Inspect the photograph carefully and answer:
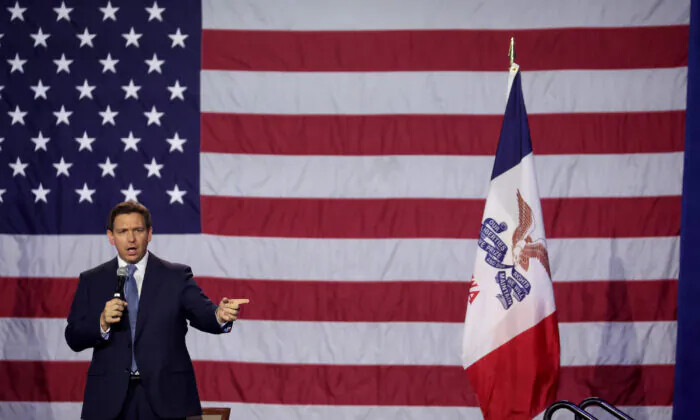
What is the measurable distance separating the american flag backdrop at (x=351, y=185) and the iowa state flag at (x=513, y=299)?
2.73ft

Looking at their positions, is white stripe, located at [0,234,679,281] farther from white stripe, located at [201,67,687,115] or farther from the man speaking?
the man speaking

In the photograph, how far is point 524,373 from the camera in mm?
3473

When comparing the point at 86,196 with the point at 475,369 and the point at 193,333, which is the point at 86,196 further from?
the point at 475,369

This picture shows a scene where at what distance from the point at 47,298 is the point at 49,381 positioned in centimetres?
49

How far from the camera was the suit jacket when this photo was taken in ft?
9.41

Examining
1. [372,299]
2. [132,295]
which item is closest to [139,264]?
[132,295]

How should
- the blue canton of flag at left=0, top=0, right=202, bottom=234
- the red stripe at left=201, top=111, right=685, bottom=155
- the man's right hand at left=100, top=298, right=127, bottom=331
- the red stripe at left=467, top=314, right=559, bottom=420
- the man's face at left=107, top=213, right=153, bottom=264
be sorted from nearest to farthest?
the man's right hand at left=100, top=298, right=127, bottom=331 < the man's face at left=107, top=213, right=153, bottom=264 < the red stripe at left=467, top=314, right=559, bottom=420 < the red stripe at left=201, top=111, right=685, bottom=155 < the blue canton of flag at left=0, top=0, right=202, bottom=234

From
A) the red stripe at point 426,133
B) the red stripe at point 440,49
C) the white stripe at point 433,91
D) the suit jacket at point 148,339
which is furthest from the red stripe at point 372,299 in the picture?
the suit jacket at point 148,339

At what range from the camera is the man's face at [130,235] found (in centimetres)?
297

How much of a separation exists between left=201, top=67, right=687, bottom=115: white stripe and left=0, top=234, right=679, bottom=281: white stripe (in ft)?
2.55

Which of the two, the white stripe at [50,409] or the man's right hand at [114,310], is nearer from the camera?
the man's right hand at [114,310]

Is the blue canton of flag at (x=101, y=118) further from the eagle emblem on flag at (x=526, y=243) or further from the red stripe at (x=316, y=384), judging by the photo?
the eagle emblem on flag at (x=526, y=243)

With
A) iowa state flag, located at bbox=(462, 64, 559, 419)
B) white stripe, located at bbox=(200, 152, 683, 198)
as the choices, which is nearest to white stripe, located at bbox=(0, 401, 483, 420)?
iowa state flag, located at bbox=(462, 64, 559, 419)

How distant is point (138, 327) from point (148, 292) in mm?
144
